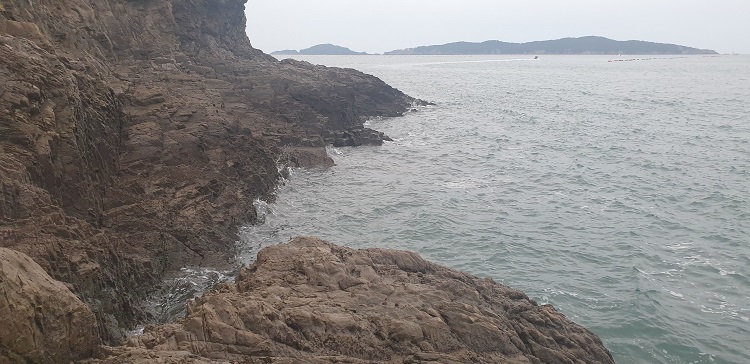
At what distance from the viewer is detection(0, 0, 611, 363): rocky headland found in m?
9.05

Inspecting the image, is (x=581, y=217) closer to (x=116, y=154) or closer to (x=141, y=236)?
(x=141, y=236)

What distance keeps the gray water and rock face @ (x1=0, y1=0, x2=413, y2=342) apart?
2.41 m

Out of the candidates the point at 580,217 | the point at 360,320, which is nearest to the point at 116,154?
the point at 360,320

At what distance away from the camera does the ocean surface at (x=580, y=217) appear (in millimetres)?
15977

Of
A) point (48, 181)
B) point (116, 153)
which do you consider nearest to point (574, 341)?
point (48, 181)

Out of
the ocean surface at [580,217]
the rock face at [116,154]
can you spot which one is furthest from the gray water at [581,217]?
the rock face at [116,154]

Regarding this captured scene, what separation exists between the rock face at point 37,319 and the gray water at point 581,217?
1030cm

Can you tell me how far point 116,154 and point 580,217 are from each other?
65.9ft

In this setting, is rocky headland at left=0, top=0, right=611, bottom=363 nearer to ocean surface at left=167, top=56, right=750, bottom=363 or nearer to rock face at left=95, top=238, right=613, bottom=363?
rock face at left=95, top=238, right=613, bottom=363

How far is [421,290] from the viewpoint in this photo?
40.8ft

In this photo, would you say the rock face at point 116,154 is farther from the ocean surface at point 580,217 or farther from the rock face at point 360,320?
the rock face at point 360,320

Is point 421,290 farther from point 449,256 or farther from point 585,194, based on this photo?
point 585,194

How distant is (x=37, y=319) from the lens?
7891mm

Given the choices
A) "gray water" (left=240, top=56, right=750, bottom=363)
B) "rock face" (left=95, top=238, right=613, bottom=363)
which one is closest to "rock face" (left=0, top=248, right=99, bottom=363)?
"rock face" (left=95, top=238, right=613, bottom=363)
